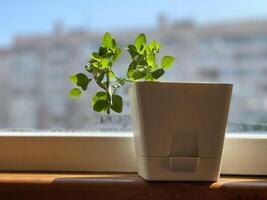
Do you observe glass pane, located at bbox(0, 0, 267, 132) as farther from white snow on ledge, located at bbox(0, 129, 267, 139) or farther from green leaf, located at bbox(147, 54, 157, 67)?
green leaf, located at bbox(147, 54, 157, 67)

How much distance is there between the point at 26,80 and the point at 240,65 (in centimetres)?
52

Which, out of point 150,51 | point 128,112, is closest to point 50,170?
point 128,112

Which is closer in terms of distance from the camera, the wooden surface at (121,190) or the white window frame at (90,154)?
the wooden surface at (121,190)

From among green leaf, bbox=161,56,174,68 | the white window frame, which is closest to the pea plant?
green leaf, bbox=161,56,174,68

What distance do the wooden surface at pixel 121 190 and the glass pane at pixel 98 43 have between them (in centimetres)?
23

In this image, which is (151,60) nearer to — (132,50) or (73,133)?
(132,50)

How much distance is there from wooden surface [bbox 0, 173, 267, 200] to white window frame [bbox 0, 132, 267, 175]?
139 millimetres

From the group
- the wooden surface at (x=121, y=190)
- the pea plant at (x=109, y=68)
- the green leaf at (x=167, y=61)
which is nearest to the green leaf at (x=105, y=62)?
the pea plant at (x=109, y=68)

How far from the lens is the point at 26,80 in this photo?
102 cm

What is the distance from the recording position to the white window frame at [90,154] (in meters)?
0.93

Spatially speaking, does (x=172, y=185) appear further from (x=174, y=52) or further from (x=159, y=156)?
(x=174, y=52)

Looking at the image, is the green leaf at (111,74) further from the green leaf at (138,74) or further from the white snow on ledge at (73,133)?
the white snow on ledge at (73,133)

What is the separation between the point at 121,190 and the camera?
0.78 m

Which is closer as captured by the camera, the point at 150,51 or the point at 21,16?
the point at 150,51
